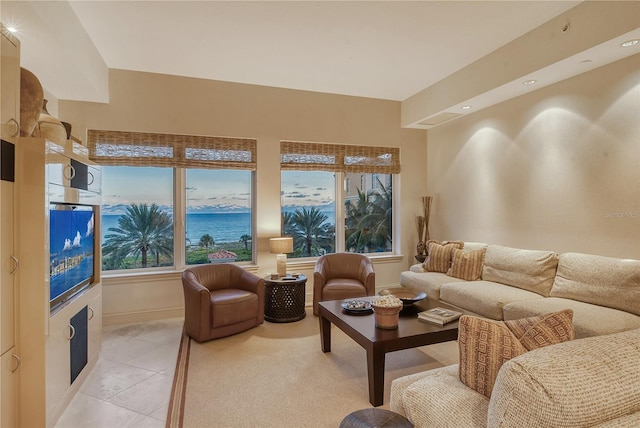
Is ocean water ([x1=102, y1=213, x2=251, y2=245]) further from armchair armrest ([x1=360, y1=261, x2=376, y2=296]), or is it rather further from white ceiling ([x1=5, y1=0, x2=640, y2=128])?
white ceiling ([x1=5, y1=0, x2=640, y2=128])

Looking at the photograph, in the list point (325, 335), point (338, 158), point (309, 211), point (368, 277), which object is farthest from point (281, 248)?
point (338, 158)

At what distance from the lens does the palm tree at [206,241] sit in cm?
461

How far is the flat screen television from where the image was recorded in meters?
2.13

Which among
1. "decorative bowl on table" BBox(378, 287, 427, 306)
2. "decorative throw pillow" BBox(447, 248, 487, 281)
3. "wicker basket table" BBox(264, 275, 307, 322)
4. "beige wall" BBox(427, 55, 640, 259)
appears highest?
"beige wall" BBox(427, 55, 640, 259)

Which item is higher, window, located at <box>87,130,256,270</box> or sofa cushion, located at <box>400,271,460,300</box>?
window, located at <box>87,130,256,270</box>

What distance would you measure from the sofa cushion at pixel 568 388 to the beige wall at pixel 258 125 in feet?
12.8

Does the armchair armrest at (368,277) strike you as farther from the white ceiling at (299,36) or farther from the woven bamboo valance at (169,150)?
the white ceiling at (299,36)

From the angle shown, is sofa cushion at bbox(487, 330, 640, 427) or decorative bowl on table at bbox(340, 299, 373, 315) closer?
sofa cushion at bbox(487, 330, 640, 427)

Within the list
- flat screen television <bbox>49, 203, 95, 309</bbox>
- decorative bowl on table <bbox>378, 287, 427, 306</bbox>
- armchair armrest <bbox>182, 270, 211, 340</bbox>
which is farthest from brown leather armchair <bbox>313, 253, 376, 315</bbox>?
flat screen television <bbox>49, 203, 95, 309</bbox>

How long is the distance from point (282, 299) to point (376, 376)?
6.29 feet

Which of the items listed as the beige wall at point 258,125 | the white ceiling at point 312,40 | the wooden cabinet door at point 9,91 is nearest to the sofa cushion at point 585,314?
the white ceiling at point 312,40

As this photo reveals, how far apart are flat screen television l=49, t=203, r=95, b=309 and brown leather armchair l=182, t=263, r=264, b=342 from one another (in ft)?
3.04

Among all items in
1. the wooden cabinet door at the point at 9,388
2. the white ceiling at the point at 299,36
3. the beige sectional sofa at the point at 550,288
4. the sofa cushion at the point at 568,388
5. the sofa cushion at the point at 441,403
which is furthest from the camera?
the white ceiling at the point at 299,36

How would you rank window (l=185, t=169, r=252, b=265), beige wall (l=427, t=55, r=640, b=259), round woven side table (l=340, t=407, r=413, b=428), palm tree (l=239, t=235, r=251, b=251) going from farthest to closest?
palm tree (l=239, t=235, r=251, b=251), window (l=185, t=169, r=252, b=265), beige wall (l=427, t=55, r=640, b=259), round woven side table (l=340, t=407, r=413, b=428)
